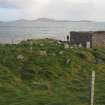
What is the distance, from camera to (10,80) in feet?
67.4

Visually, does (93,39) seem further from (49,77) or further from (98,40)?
(49,77)

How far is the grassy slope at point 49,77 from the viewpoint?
17.2 metres

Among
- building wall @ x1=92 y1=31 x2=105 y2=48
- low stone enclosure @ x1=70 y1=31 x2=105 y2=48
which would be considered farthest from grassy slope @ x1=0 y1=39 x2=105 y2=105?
building wall @ x1=92 y1=31 x2=105 y2=48

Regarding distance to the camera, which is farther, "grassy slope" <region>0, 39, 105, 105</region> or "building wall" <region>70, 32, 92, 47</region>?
"building wall" <region>70, 32, 92, 47</region>

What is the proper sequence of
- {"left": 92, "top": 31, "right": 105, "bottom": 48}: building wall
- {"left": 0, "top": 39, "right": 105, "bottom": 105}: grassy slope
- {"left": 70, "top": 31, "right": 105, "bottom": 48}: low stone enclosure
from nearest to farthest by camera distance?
{"left": 0, "top": 39, "right": 105, "bottom": 105}: grassy slope → {"left": 70, "top": 31, "right": 105, "bottom": 48}: low stone enclosure → {"left": 92, "top": 31, "right": 105, "bottom": 48}: building wall

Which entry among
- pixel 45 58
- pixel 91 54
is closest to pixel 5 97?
pixel 45 58

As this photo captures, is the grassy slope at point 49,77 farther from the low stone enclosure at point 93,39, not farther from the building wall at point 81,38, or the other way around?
the building wall at point 81,38

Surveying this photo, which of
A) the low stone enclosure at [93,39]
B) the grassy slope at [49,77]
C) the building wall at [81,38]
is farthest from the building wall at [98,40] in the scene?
the grassy slope at [49,77]

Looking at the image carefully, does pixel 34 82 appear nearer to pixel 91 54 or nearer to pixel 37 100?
pixel 37 100

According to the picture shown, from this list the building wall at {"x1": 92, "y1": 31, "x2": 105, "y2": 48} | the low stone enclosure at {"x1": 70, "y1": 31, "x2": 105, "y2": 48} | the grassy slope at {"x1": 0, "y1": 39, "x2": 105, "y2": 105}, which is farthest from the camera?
the building wall at {"x1": 92, "y1": 31, "x2": 105, "y2": 48}

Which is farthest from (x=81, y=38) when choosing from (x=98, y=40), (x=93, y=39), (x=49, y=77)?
(x=49, y=77)

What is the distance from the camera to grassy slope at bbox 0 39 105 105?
1722cm

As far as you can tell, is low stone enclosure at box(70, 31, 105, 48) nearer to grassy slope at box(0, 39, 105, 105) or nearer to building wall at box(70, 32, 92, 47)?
building wall at box(70, 32, 92, 47)

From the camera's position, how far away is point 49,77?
22.2 meters
